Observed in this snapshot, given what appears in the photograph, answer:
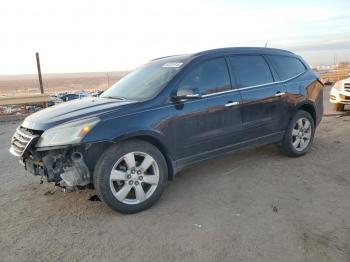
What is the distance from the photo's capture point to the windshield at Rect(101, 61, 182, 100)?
4.49 meters

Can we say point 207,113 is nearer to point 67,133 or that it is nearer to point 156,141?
point 156,141

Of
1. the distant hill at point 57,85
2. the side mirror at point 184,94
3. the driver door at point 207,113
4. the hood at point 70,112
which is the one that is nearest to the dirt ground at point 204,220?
the driver door at point 207,113

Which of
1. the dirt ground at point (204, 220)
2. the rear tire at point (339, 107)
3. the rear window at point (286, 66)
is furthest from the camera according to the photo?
the rear tire at point (339, 107)

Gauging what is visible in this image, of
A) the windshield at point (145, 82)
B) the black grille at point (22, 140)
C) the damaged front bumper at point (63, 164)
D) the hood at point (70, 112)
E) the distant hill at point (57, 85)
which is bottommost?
the distant hill at point (57, 85)

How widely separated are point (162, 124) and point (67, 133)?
1084 millimetres

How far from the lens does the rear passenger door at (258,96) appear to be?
505cm

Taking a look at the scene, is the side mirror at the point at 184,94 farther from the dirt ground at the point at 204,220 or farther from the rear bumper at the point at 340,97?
the rear bumper at the point at 340,97

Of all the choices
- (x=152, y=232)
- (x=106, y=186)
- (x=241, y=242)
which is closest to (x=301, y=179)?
(x=241, y=242)

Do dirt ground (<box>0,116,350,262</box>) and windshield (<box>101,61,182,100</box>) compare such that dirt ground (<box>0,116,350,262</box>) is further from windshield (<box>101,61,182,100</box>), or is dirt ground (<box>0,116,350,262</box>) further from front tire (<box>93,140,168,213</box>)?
windshield (<box>101,61,182,100</box>)

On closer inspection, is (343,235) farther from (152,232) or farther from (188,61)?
(188,61)

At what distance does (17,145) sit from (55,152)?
0.66 m

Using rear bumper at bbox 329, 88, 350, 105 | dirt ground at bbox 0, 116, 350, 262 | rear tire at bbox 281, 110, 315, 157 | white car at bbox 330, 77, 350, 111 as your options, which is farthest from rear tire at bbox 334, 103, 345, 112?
dirt ground at bbox 0, 116, 350, 262

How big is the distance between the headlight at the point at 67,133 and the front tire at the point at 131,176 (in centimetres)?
33

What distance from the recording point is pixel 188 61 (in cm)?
465
